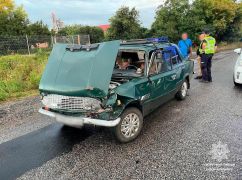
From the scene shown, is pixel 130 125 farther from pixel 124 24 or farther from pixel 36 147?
pixel 124 24

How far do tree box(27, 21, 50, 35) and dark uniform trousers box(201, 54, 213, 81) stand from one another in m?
24.2

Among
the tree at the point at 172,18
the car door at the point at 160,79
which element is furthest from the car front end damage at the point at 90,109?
the tree at the point at 172,18

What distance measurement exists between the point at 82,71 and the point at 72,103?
0.58 m

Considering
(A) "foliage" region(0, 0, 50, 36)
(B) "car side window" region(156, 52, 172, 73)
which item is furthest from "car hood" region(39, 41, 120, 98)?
(A) "foliage" region(0, 0, 50, 36)

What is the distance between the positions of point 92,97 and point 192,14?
67.9ft

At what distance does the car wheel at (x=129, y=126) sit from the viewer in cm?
417

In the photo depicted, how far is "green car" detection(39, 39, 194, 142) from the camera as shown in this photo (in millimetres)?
3918

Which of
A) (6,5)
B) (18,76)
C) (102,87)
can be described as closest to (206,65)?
(102,87)

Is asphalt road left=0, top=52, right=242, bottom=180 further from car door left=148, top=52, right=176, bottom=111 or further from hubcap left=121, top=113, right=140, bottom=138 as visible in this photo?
car door left=148, top=52, right=176, bottom=111

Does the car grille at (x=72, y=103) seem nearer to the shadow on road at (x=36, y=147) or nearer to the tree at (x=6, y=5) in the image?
the shadow on road at (x=36, y=147)

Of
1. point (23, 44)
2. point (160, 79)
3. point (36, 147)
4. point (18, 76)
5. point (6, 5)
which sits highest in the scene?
point (6, 5)

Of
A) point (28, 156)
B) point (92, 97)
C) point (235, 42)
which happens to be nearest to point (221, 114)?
point (92, 97)

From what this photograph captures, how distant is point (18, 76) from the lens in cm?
905

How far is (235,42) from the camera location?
32500 mm
